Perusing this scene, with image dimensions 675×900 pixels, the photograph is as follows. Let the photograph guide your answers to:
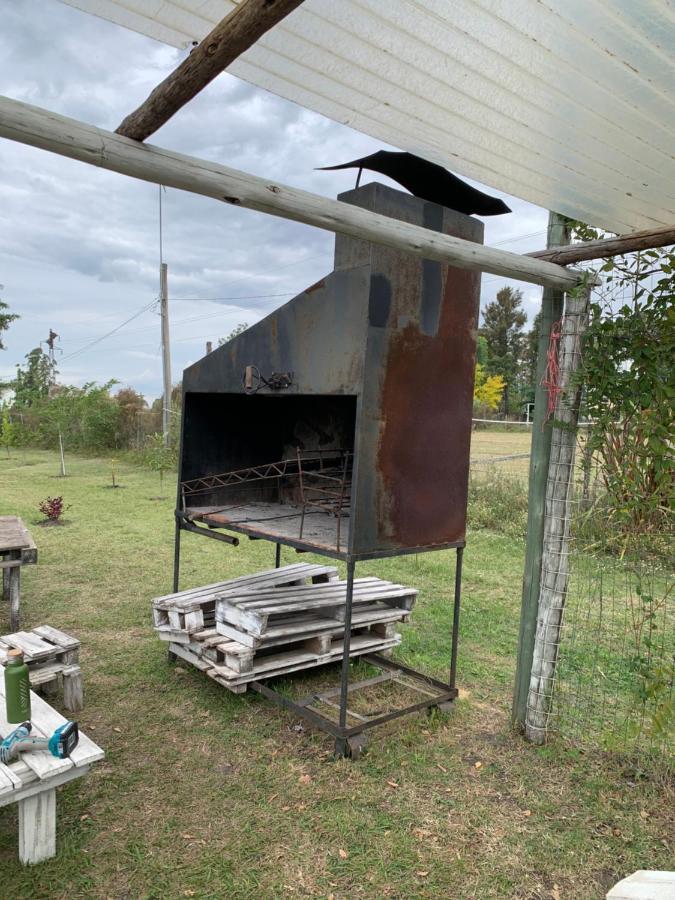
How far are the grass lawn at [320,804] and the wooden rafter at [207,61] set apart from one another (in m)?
2.62

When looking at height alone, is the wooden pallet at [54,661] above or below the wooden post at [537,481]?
below

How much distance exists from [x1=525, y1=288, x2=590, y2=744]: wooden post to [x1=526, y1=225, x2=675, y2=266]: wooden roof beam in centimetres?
19

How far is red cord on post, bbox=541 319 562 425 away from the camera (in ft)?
10.6

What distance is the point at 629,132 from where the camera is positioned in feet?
7.47

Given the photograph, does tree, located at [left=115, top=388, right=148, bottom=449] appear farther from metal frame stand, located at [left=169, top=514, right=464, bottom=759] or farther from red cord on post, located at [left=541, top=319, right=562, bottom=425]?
red cord on post, located at [left=541, top=319, right=562, bottom=425]

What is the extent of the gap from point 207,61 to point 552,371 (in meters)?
2.30

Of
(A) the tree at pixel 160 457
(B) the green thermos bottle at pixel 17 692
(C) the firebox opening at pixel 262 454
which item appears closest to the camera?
(B) the green thermos bottle at pixel 17 692

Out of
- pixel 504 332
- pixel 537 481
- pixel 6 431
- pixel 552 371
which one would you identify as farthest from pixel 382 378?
pixel 504 332

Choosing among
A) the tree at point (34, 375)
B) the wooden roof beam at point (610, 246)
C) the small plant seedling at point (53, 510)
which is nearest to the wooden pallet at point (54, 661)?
the wooden roof beam at point (610, 246)

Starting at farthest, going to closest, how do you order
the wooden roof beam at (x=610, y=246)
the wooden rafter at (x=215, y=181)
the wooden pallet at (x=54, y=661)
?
the wooden pallet at (x=54, y=661) → the wooden roof beam at (x=610, y=246) → the wooden rafter at (x=215, y=181)

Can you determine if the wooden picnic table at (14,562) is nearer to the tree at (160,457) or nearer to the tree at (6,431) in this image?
the tree at (160,457)

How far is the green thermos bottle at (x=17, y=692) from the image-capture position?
2.56 meters

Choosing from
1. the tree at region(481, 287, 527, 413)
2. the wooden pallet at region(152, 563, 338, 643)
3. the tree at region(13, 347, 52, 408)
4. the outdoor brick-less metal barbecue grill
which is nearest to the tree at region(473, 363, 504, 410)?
the tree at region(481, 287, 527, 413)

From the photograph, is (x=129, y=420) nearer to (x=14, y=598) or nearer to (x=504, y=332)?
(x=14, y=598)
